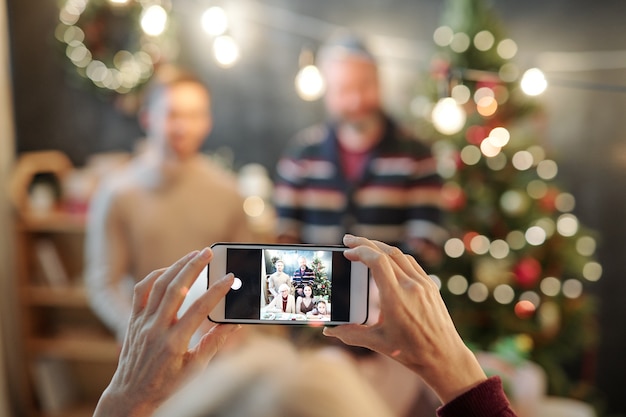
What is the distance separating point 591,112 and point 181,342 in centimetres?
238

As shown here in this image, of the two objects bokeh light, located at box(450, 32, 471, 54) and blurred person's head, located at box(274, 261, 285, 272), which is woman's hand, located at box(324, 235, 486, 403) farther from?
bokeh light, located at box(450, 32, 471, 54)

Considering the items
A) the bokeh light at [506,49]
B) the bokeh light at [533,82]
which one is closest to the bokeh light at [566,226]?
the bokeh light at [506,49]

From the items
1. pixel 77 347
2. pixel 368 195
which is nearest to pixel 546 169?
pixel 368 195

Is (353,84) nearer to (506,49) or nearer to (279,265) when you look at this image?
(506,49)

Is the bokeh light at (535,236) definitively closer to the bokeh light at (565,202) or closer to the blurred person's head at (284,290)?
the bokeh light at (565,202)

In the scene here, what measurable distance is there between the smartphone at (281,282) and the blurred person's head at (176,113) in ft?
3.64

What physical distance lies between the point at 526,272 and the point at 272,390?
5.88 ft

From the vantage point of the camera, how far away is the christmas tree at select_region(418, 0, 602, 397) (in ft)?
7.30

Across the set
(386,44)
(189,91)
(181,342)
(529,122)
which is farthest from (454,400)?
(386,44)

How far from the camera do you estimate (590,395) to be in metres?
2.53

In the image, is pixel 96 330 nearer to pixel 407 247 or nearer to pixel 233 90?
pixel 233 90

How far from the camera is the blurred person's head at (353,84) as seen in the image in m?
1.95

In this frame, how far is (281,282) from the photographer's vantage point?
2.05ft

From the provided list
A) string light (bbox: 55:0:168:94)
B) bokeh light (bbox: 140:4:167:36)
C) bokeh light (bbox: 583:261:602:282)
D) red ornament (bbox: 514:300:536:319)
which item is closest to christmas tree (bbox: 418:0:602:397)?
red ornament (bbox: 514:300:536:319)
